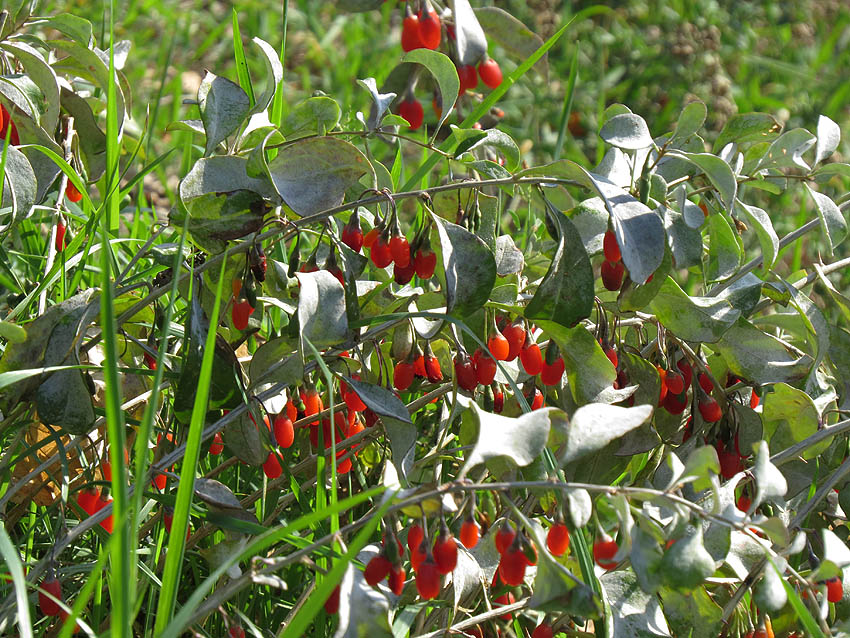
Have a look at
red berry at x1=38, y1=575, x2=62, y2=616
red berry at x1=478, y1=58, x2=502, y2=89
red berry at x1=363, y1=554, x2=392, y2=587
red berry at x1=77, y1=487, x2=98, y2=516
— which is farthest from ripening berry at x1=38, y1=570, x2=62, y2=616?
red berry at x1=478, y1=58, x2=502, y2=89

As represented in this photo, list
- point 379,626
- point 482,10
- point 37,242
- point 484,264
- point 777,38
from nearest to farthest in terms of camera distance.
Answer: point 379,626, point 484,264, point 482,10, point 37,242, point 777,38

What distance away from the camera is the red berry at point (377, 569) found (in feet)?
→ 3.60

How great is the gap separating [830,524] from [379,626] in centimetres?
96

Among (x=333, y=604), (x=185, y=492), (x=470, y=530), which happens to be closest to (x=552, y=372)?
(x=470, y=530)

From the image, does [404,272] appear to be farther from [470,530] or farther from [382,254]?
[470,530]

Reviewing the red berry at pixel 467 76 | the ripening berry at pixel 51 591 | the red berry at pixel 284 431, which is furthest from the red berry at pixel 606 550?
the red berry at pixel 467 76

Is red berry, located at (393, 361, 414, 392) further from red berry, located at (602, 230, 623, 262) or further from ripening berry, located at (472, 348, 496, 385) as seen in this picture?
red berry, located at (602, 230, 623, 262)

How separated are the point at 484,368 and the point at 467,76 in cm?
63

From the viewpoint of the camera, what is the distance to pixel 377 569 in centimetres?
110

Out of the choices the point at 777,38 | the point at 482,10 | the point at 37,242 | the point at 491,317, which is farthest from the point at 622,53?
the point at 491,317

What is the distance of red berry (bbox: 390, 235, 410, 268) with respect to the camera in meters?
1.32

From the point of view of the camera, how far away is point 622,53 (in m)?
4.50

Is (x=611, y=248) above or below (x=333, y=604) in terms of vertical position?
above

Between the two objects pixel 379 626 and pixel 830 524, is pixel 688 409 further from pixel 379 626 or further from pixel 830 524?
pixel 379 626
